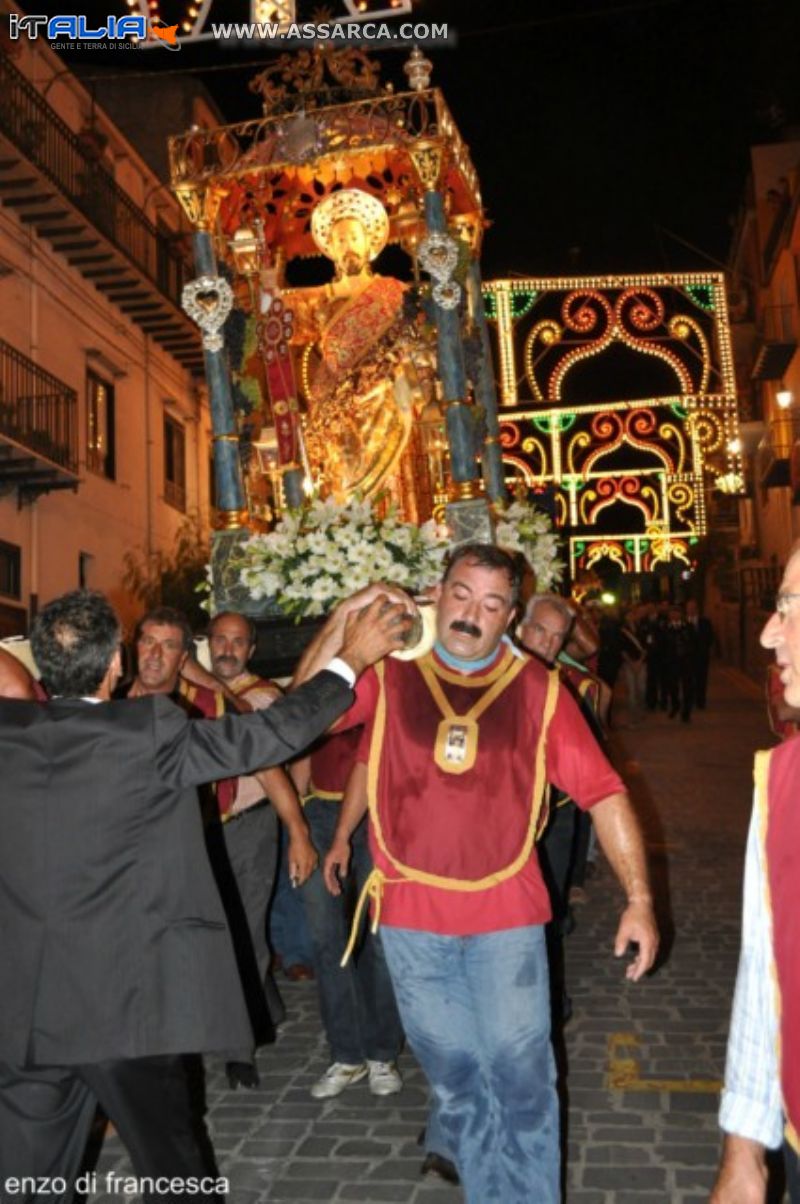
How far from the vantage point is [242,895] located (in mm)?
5809

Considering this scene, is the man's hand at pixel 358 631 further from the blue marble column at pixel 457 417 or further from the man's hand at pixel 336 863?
the blue marble column at pixel 457 417

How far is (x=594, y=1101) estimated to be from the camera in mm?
4883

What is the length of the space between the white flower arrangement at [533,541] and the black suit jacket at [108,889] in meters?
5.89

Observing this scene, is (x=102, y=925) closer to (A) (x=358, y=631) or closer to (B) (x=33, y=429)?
(A) (x=358, y=631)

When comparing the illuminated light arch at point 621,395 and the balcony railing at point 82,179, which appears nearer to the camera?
the illuminated light arch at point 621,395

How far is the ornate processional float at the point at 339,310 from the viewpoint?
977 centimetres

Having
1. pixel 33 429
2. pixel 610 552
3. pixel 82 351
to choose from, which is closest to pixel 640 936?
pixel 33 429

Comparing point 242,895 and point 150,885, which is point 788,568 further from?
point 242,895

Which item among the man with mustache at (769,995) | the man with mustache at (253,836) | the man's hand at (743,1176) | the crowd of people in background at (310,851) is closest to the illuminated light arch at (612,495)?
the crowd of people in background at (310,851)

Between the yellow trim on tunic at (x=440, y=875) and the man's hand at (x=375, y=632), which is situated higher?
the man's hand at (x=375, y=632)

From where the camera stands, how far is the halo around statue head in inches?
417

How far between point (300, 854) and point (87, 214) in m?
16.4

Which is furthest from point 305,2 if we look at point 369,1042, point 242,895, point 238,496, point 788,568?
point 788,568

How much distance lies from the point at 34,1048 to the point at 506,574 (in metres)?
1.98
